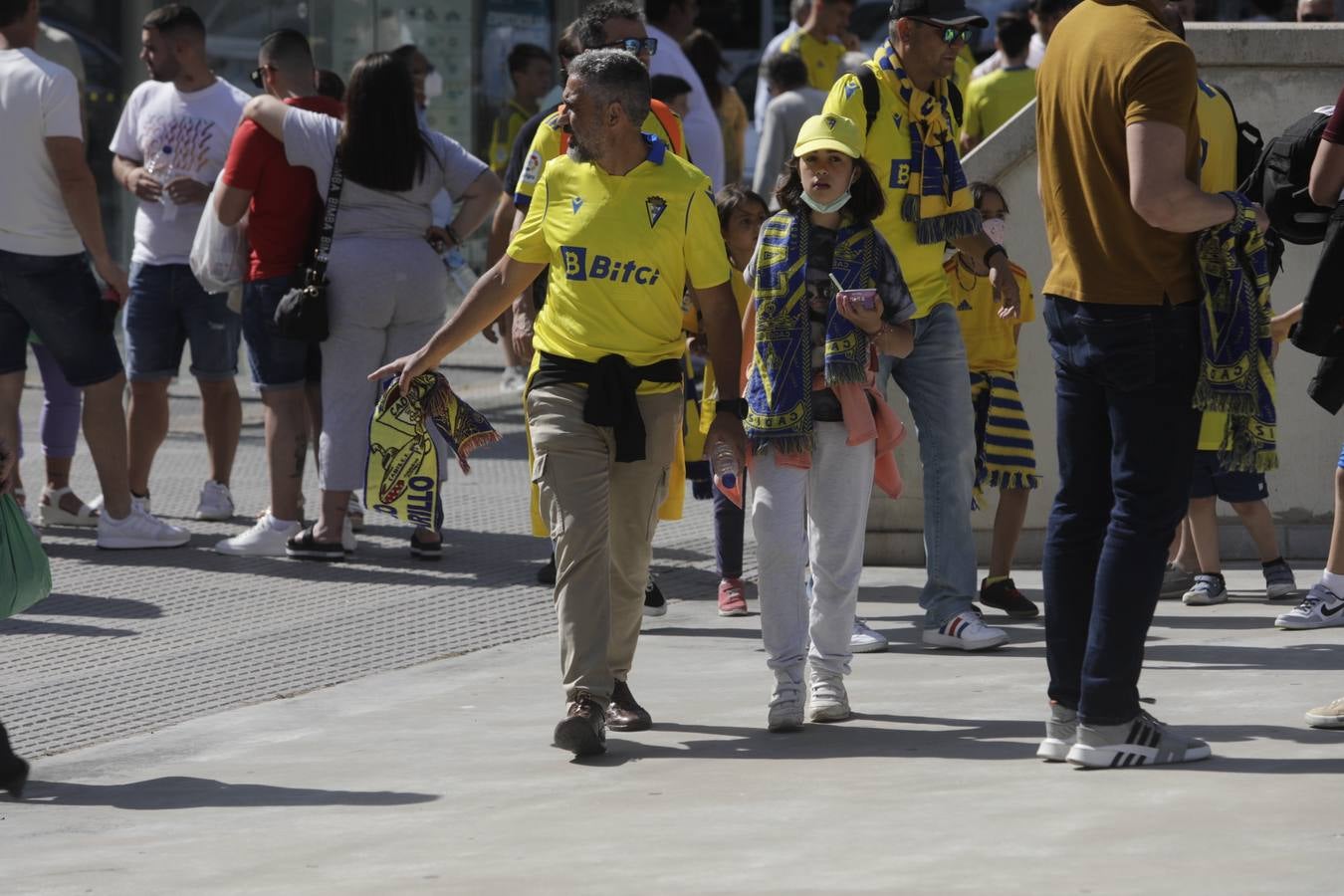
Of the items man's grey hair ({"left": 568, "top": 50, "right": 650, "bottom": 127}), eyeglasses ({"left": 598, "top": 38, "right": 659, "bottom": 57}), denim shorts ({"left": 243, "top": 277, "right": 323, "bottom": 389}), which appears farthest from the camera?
denim shorts ({"left": 243, "top": 277, "right": 323, "bottom": 389})

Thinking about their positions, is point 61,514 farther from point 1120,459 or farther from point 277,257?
point 1120,459

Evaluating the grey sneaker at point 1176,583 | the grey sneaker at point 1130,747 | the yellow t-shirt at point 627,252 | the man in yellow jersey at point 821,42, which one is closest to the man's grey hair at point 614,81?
the yellow t-shirt at point 627,252

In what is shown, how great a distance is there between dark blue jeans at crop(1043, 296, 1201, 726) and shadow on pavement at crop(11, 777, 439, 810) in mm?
1656

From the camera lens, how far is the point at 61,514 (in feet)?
31.8

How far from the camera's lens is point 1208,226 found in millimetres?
4988

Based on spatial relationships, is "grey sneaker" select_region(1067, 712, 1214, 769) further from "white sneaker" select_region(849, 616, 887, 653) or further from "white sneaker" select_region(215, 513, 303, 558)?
"white sneaker" select_region(215, 513, 303, 558)

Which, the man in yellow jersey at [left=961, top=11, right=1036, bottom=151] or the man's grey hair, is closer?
the man's grey hair

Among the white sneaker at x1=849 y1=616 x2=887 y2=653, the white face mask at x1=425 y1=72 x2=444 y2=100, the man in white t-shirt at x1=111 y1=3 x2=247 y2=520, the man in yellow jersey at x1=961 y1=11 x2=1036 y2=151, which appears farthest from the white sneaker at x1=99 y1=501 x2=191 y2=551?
the white face mask at x1=425 y1=72 x2=444 y2=100

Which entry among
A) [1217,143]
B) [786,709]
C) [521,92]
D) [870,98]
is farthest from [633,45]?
[521,92]

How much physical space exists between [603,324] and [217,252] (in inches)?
141

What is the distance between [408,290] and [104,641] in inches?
78.9

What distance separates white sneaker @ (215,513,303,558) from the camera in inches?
355

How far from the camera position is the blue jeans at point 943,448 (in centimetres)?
692

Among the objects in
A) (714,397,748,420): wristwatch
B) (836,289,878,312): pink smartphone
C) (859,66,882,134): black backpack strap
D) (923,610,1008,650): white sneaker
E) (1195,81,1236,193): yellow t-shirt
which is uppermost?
(859,66,882,134): black backpack strap
